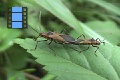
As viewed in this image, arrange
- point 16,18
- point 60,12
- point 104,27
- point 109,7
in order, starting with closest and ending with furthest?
point 60,12
point 16,18
point 109,7
point 104,27

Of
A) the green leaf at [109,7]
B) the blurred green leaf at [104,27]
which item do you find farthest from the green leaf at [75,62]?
the blurred green leaf at [104,27]

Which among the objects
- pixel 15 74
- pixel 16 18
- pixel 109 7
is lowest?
pixel 15 74

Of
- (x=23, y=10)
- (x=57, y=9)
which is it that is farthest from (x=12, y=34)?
(x=57, y=9)

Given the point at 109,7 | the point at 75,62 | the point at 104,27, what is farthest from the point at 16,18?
the point at 75,62

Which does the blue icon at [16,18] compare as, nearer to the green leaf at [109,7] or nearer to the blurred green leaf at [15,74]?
the blurred green leaf at [15,74]

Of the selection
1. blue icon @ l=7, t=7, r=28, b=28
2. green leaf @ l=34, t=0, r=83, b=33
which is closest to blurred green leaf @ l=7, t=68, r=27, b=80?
blue icon @ l=7, t=7, r=28, b=28

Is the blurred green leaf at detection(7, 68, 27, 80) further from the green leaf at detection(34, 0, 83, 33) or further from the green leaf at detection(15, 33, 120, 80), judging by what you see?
the green leaf at detection(34, 0, 83, 33)

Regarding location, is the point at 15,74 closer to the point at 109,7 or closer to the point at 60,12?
the point at 60,12
